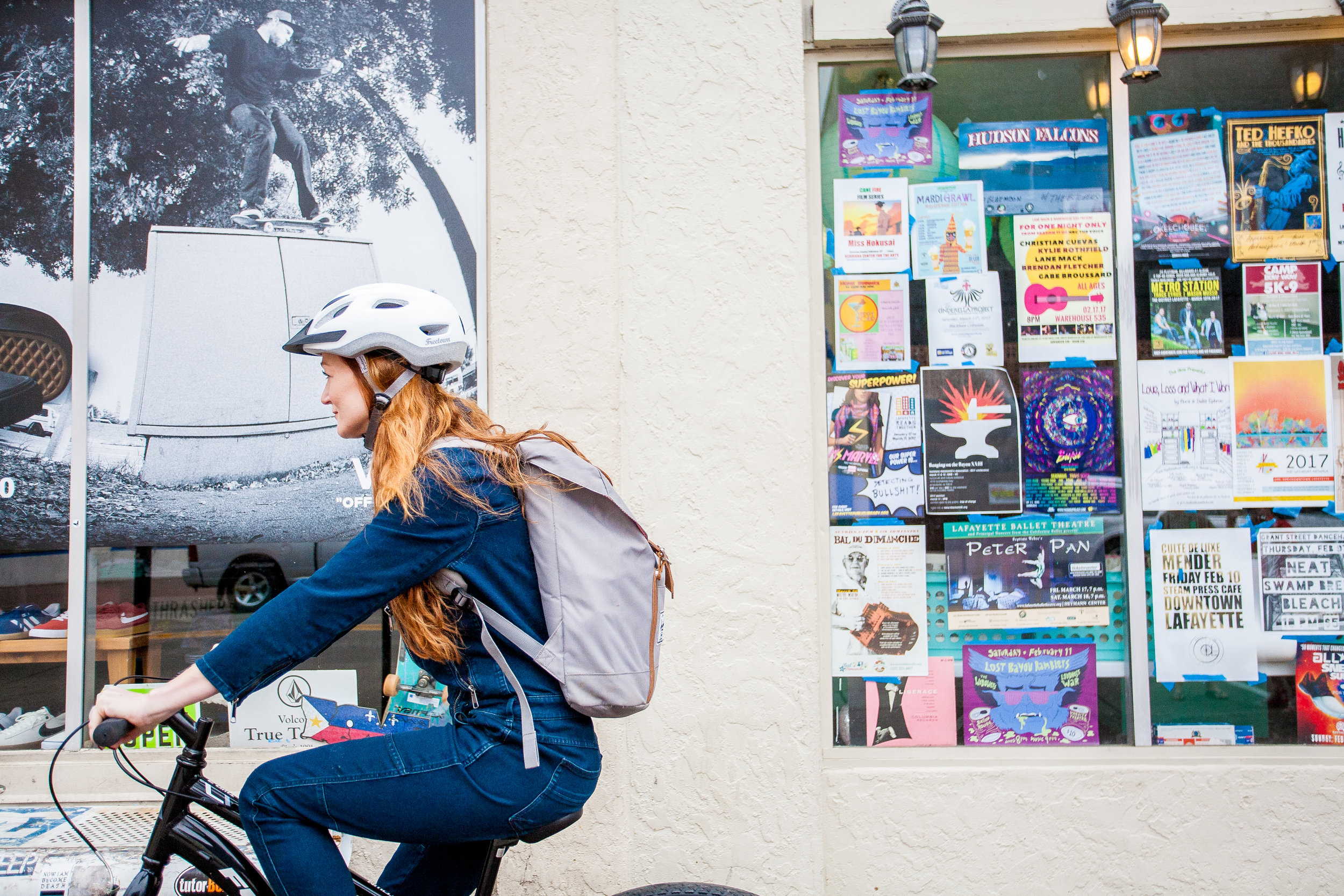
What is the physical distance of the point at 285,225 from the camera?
12.8ft

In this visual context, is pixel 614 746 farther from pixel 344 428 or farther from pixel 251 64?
pixel 251 64

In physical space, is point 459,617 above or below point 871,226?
below

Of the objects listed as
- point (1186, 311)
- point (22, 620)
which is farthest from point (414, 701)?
point (1186, 311)

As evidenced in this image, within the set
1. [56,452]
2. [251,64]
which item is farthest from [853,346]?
[56,452]

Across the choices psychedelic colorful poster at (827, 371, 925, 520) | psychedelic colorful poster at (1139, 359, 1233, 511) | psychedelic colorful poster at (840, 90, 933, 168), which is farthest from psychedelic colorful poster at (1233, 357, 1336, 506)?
psychedelic colorful poster at (840, 90, 933, 168)

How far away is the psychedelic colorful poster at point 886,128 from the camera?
13.1 feet

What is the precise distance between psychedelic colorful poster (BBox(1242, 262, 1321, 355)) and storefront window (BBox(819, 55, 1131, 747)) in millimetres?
608

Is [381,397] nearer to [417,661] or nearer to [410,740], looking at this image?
[417,661]

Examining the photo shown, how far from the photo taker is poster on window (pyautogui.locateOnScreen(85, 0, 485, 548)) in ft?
12.6

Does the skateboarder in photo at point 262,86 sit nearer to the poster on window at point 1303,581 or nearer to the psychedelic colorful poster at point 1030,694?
the psychedelic colorful poster at point 1030,694

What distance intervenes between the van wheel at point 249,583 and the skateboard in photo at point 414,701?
0.80 metres

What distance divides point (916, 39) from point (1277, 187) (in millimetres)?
1722

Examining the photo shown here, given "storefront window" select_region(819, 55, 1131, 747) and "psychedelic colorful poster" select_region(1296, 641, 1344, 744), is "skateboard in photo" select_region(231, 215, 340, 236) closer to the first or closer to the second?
"storefront window" select_region(819, 55, 1131, 747)

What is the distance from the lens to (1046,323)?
395cm
